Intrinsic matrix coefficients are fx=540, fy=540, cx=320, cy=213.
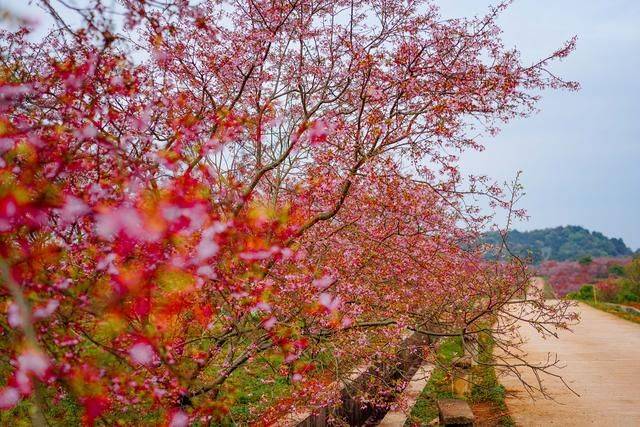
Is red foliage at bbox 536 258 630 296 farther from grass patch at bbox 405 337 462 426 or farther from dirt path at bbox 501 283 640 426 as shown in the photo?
grass patch at bbox 405 337 462 426

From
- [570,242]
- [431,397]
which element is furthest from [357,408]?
[570,242]

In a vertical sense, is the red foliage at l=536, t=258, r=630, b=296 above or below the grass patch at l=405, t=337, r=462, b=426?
above

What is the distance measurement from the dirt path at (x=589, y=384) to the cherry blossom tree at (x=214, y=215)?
2.19m

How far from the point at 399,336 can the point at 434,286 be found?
1.43m

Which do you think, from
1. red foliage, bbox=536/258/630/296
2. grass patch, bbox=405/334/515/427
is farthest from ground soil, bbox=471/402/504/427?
red foliage, bbox=536/258/630/296

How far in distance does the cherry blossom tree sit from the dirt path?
219 centimetres

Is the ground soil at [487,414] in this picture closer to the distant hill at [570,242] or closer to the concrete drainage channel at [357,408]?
the concrete drainage channel at [357,408]

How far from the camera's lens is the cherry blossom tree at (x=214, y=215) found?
10.2ft

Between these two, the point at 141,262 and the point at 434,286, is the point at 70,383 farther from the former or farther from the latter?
the point at 434,286

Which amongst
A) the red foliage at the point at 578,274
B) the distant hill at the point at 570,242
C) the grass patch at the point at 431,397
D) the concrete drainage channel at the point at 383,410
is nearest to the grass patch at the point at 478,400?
the grass patch at the point at 431,397

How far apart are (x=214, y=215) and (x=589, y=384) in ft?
26.4

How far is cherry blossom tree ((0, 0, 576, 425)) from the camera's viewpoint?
3.11 metres

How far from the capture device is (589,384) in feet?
31.6

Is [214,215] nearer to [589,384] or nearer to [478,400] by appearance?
[478,400]
